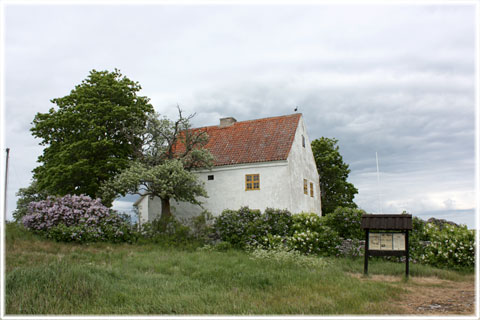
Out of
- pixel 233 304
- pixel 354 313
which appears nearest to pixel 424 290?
pixel 354 313

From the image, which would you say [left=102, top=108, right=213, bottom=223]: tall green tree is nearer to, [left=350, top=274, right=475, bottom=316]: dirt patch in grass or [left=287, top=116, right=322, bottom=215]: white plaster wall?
[left=287, top=116, right=322, bottom=215]: white plaster wall

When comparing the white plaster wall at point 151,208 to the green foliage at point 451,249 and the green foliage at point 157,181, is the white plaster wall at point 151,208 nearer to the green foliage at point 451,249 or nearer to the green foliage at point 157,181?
the green foliage at point 157,181

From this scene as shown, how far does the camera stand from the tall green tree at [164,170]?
21391 mm

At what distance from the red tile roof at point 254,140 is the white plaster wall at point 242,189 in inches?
21.4

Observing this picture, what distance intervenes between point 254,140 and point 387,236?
14756mm

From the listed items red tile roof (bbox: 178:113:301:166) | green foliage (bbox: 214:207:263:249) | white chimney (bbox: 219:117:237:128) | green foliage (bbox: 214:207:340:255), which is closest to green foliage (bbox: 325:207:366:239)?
green foliage (bbox: 214:207:340:255)

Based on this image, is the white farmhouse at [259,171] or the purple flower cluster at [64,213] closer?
the purple flower cluster at [64,213]

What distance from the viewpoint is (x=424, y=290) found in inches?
417

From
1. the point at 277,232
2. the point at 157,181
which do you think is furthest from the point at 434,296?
the point at 157,181

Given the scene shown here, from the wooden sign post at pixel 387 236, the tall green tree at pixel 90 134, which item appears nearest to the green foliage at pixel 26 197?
the tall green tree at pixel 90 134

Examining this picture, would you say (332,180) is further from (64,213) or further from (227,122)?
(64,213)

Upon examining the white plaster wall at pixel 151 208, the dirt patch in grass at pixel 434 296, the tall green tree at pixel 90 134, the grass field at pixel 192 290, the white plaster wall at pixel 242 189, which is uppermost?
the tall green tree at pixel 90 134

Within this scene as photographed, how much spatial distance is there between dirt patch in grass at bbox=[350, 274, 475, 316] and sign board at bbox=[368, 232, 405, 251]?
3.31 feet

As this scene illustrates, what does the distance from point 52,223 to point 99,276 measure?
10.9 metres
